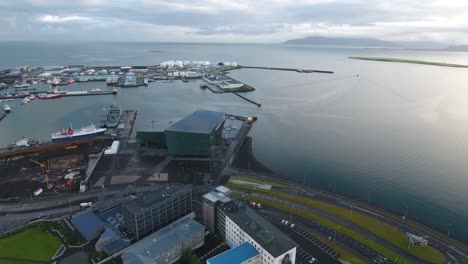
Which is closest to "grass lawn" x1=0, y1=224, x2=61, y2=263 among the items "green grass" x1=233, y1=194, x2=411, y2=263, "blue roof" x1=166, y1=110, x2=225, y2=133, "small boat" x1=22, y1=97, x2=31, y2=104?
"green grass" x1=233, y1=194, x2=411, y2=263

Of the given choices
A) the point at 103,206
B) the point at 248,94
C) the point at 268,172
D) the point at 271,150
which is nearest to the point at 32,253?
the point at 103,206

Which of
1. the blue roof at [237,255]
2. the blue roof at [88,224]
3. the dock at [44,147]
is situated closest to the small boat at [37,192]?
the blue roof at [88,224]

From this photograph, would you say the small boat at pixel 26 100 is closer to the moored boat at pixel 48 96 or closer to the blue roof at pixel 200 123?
the moored boat at pixel 48 96

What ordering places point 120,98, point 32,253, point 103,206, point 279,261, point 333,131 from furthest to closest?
1. point 120,98
2. point 333,131
3. point 103,206
4. point 32,253
5. point 279,261

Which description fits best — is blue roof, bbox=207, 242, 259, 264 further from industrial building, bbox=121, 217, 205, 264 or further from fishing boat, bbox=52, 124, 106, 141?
fishing boat, bbox=52, 124, 106, 141

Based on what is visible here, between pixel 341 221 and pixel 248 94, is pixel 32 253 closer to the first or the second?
pixel 341 221
